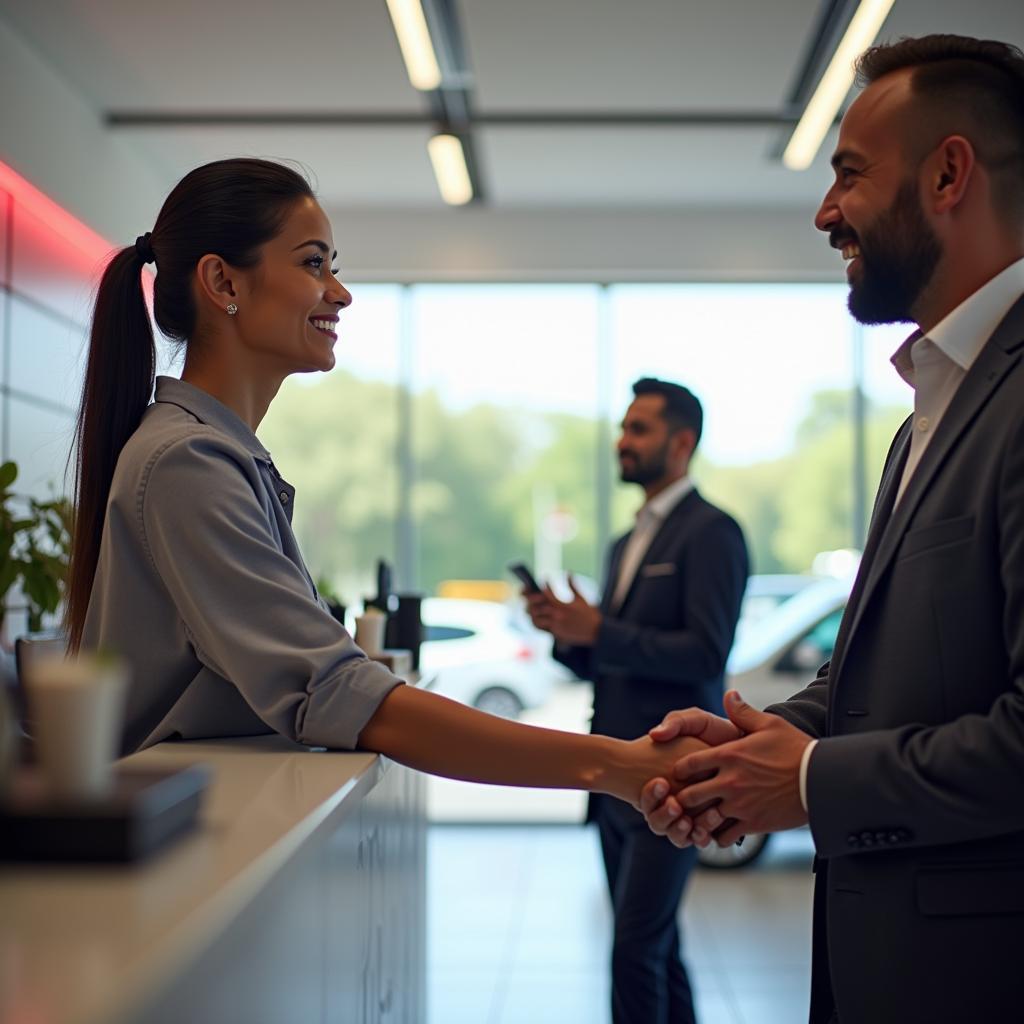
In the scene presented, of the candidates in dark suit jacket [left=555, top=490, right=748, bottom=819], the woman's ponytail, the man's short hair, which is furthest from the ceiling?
the man's short hair

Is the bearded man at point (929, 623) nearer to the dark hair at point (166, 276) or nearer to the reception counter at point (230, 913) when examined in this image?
the reception counter at point (230, 913)

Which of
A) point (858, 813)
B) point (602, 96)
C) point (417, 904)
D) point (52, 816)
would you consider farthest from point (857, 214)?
point (602, 96)

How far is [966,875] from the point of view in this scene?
1.39 meters

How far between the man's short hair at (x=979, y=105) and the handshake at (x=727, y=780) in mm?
794

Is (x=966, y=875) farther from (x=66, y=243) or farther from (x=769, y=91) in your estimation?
(x=66, y=243)

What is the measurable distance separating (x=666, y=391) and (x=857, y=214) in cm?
225

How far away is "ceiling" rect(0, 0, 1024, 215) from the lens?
15.3 feet

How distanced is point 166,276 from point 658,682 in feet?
6.43

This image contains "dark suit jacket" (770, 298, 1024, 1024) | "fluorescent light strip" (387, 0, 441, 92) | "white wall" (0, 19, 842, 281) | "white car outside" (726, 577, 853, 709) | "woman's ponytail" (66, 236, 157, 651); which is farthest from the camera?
"white wall" (0, 19, 842, 281)

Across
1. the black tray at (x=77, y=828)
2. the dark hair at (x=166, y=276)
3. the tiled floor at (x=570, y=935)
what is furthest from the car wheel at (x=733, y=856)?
the black tray at (x=77, y=828)

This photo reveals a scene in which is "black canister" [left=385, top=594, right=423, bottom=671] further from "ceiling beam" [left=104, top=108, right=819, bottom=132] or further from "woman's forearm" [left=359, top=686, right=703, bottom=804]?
"ceiling beam" [left=104, top=108, right=819, bottom=132]

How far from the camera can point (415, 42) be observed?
4.46 metres

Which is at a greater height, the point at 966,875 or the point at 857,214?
the point at 857,214

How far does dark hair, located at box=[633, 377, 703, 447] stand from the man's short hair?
2.20 m
